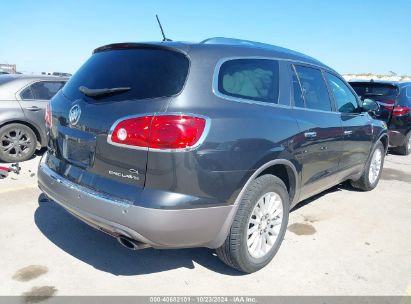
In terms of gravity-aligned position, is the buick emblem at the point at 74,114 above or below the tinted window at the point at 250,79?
below

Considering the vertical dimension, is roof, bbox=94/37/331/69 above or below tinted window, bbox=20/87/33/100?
above

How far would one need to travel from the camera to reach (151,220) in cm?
245

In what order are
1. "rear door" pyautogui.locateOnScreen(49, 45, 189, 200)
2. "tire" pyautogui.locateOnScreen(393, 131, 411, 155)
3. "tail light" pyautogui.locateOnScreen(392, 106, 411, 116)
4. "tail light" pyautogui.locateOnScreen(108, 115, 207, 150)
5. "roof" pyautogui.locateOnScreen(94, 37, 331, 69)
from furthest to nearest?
"tire" pyautogui.locateOnScreen(393, 131, 411, 155), "tail light" pyautogui.locateOnScreen(392, 106, 411, 116), "roof" pyautogui.locateOnScreen(94, 37, 331, 69), "rear door" pyautogui.locateOnScreen(49, 45, 189, 200), "tail light" pyautogui.locateOnScreen(108, 115, 207, 150)

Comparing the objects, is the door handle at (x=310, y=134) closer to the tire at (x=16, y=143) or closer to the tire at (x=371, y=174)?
the tire at (x=371, y=174)

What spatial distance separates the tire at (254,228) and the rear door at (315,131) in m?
0.45

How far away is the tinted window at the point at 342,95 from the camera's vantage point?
14.3 ft

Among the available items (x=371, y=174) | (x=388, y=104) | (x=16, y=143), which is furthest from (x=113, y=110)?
(x=388, y=104)

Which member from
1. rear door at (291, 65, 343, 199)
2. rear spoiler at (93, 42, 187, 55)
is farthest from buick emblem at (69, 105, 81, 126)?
rear door at (291, 65, 343, 199)

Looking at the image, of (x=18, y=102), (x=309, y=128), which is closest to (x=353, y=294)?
(x=309, y=128)

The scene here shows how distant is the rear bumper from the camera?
2.47 m

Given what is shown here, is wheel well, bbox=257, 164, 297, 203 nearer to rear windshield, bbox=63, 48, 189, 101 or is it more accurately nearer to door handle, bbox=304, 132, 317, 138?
door handle, bbox=304, 132, 317, 138

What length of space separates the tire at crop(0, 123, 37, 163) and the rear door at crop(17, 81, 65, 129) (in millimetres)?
216

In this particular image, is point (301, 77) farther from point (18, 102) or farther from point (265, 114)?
point (18, 102)

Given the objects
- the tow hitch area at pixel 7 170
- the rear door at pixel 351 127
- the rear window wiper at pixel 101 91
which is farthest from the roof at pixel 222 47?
the tow hitch area at pixel 7 170
